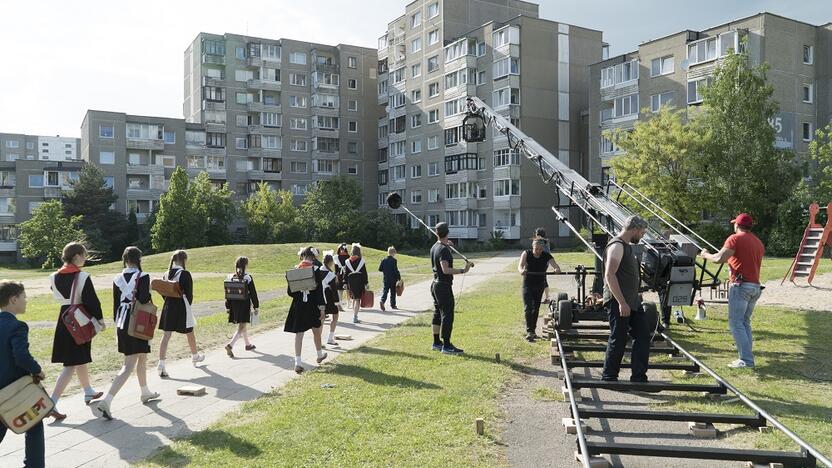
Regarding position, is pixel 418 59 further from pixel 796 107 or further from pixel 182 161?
pixel 796 107

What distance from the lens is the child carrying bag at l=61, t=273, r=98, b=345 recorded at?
23.0 feet

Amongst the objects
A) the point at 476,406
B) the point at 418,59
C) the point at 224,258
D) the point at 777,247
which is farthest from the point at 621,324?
the point at 418,59

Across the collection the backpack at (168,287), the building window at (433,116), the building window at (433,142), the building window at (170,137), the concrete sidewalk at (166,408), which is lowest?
the concrete sidewalk at (166,408)

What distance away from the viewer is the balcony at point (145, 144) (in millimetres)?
67625

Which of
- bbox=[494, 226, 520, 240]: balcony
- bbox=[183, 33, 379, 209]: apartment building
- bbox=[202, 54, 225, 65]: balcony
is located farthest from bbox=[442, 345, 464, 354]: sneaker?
bbox=[202, 54, 225, 65]: balcony

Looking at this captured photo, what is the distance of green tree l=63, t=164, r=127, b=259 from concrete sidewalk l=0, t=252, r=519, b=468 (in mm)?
56503

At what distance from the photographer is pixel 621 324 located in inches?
302

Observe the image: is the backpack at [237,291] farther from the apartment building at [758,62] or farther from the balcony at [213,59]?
the balcony at [213,59]

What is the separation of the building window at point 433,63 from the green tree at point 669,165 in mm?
32054

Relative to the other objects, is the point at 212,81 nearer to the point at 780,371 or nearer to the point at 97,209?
the point at 97,209

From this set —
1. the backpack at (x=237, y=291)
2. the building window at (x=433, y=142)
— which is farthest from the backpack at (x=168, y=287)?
the building window at (x=433, y=142)

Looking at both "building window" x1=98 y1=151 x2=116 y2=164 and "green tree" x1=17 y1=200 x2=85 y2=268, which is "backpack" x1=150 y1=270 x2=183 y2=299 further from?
"building window" x1=98 y1=151 x2=116 y2=164

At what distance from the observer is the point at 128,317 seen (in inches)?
296

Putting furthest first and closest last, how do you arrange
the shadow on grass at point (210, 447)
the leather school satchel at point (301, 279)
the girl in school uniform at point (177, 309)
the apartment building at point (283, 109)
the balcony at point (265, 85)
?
the balcony at point (265, 85)
the apartment building at point (283, 109)
the girl in school uniform at point (177, 309)
the leather school satchel at point (301, 279)
the shadow on grass at point (210, 447)
